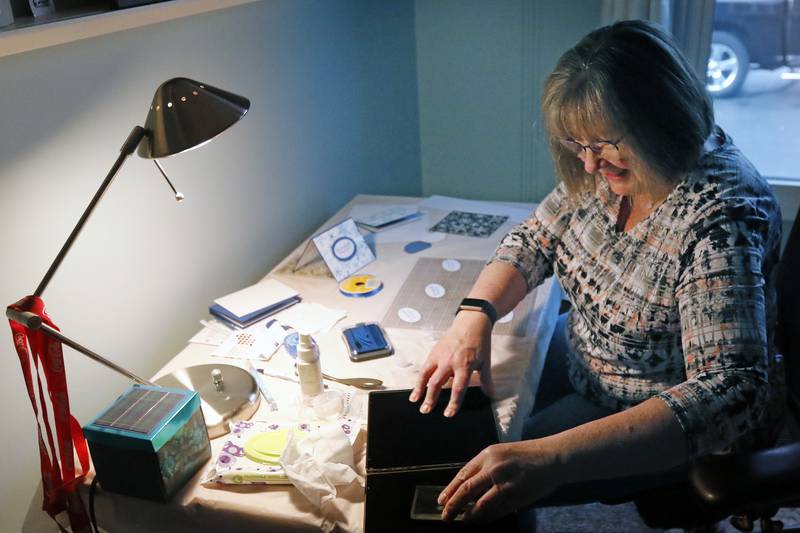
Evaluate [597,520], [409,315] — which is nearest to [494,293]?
[409,315]

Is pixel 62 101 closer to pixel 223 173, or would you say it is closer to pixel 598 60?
pixel 223 173

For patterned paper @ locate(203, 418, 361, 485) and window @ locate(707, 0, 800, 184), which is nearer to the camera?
patterned paper @ locate(203, 418, 361, 485)

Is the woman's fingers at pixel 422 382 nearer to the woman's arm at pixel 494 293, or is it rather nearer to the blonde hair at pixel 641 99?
the woman's arm at pixel 494 293

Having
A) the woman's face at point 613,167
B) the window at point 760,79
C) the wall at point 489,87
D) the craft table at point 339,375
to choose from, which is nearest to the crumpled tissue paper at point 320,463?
the craft table at point 339,375

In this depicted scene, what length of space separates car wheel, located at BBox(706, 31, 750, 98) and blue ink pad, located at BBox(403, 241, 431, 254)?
130 centimetres

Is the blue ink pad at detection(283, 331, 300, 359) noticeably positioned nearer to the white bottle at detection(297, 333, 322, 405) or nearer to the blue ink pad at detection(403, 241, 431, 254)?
the white bottle at detection(297, 333, 322, 405)

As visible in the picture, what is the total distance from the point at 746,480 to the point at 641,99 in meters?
0.61

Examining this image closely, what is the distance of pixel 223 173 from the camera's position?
180 cm

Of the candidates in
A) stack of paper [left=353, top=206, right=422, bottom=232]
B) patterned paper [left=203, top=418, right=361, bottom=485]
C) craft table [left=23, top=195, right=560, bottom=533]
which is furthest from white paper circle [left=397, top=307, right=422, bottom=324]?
stack of paper [left=353, top=206, right=422, bottom=232]

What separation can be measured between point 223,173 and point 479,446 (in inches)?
39.8

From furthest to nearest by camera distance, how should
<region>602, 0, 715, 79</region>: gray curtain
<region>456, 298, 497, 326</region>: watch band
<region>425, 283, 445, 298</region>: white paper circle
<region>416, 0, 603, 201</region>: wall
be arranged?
<region>416, 0, 603, 201</region>: wall < <region>602, 0, 715, 79</region>: gray curtain < <region>425, 283, 445, 298</region>: white paper circle < <region>456, 298, 497, 326</region>: watch band

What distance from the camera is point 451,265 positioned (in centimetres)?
183

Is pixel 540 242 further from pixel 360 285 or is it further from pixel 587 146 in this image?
pixel 360 285

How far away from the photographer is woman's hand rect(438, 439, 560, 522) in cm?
102
